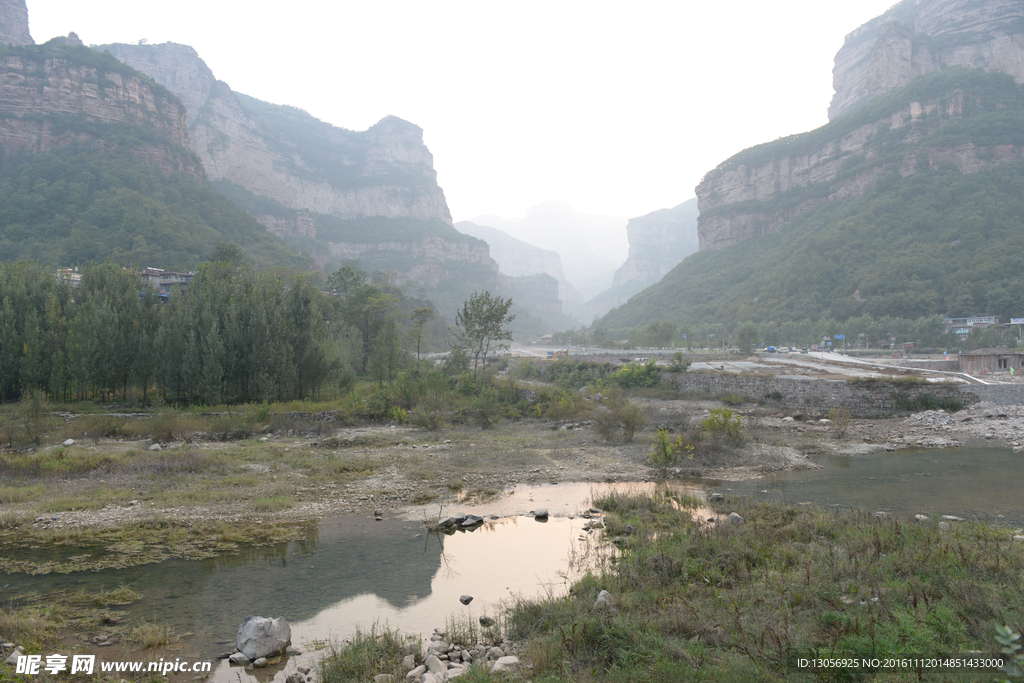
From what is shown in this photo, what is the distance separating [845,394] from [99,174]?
338 feet

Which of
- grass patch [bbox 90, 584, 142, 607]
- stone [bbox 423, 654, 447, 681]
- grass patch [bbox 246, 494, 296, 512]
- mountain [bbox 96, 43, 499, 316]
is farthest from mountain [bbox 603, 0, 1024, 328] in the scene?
grass patch [bbox 90, 584, 142, 607]

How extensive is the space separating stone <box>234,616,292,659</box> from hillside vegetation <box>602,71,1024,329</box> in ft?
284

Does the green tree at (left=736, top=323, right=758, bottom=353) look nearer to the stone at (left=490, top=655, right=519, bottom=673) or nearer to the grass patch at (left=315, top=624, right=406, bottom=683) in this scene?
the stone at (left=490, top=655, right=519, bottom=673)

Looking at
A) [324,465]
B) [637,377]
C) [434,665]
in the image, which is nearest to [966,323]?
[637,377]

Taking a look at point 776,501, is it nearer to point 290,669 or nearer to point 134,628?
point 290,669

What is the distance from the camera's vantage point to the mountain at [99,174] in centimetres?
6419

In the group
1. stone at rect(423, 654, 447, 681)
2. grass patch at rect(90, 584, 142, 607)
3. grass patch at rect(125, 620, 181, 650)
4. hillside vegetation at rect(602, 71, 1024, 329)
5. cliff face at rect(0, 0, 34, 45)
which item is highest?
cliff face at rect(0, 0, 34, 45)

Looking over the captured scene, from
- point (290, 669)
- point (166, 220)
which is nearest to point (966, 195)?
point (290, 669)

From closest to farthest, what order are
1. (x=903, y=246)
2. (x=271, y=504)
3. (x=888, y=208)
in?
1. (x=271, y=504)
2. (x=903, y=246)
3. (x=888, y=208)

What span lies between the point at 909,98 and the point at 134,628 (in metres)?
149

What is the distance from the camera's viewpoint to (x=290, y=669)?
18.8 ft

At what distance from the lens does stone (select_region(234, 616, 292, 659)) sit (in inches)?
231

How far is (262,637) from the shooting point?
5.96 meters

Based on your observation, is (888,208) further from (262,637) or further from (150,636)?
(150,636)
